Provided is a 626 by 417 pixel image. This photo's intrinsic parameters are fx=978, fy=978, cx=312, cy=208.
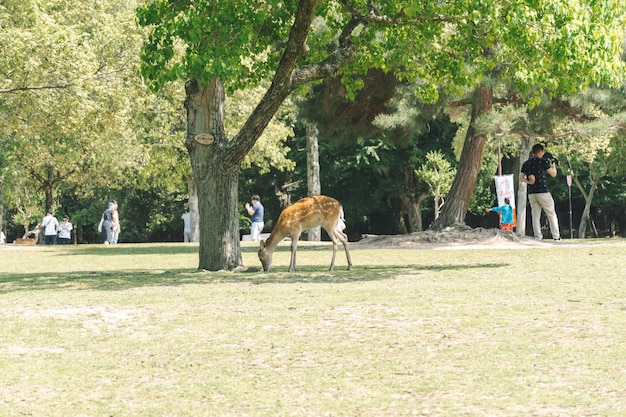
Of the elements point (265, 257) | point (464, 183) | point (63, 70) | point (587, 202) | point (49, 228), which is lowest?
point (265, 257)

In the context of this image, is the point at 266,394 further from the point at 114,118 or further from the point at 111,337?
the point at 114,118

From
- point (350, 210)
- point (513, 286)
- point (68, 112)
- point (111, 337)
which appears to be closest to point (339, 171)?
point (350, 210)

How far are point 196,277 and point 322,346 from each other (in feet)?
25.3

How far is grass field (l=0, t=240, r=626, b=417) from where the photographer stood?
258 inches

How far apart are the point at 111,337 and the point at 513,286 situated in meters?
5.88

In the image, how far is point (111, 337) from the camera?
938 cm

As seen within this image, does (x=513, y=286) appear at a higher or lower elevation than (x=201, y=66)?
lower

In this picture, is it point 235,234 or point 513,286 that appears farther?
point 235,234

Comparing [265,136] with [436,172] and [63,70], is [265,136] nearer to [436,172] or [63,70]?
[436,172]

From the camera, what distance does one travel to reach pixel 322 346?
8.55m

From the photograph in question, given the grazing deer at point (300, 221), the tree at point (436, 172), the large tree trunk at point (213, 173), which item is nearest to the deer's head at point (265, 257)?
the grazing deer at point (300, 221)

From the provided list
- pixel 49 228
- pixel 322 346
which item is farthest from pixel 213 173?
pixel 49 228

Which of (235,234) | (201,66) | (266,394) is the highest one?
(201,66)

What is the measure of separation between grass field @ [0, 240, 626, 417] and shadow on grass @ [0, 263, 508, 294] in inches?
5.5
